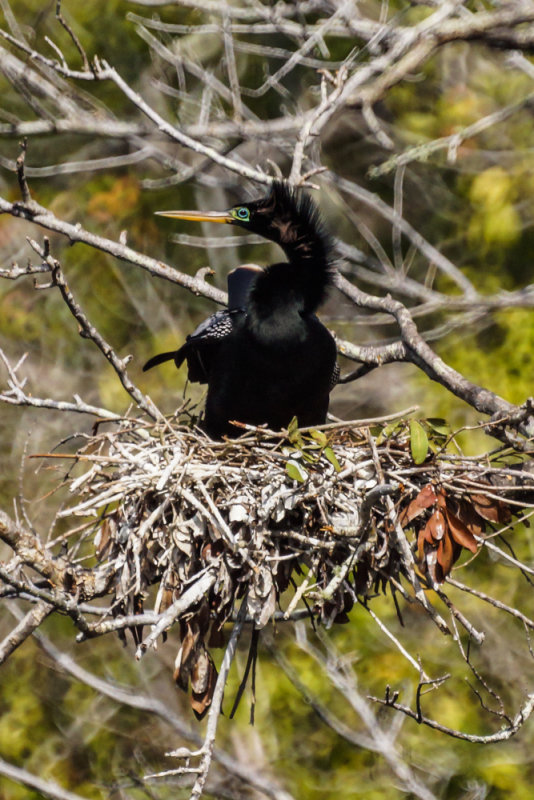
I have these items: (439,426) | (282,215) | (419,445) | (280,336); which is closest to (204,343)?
(280,336)

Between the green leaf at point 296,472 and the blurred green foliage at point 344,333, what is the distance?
4.03 meters

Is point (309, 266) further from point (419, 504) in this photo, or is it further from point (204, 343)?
point (419, 504)

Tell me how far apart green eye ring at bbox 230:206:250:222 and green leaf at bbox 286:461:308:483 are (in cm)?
149

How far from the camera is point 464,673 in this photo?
7.33m

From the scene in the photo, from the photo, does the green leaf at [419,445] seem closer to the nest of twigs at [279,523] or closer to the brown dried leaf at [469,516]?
the nest of twigs at [279,523]

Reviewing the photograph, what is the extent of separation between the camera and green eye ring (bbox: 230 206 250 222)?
15.6 ft

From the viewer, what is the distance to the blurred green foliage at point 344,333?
24.5 ft

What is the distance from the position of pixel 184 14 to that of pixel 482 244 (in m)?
3.51

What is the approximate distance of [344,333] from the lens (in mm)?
8469

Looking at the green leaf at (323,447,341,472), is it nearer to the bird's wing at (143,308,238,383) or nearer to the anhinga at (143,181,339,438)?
the anhinga at (143,181,339,438)

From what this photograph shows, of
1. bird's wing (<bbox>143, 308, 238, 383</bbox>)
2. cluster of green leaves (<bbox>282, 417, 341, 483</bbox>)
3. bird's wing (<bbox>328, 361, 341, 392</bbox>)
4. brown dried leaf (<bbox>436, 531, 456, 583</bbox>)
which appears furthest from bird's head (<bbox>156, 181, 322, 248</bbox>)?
brown dried leaf (<bbox>436, 531, 456, 583</bbox>)

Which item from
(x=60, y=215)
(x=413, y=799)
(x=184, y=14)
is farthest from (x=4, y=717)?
(x=184, y=14)

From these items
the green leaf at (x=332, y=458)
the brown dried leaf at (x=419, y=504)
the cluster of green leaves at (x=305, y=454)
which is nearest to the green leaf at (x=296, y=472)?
the cluster of green leaves at (x=305, y=454)

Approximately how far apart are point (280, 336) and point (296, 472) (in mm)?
919
